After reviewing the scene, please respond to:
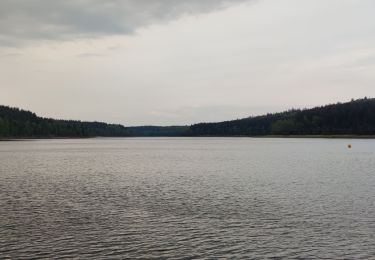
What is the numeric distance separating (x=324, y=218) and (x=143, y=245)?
44.5ft

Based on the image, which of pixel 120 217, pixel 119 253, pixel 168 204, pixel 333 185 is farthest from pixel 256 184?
pixel 119 253

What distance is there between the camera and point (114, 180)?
2176 inches

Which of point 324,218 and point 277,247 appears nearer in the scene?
point 277,247

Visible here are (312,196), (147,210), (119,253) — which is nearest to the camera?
(119,253)

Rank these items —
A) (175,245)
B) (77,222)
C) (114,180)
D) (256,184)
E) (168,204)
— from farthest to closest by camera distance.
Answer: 1. (114,180)
2. (256,184)
3. (168,204)
4. (77,222)
5. (175,245)

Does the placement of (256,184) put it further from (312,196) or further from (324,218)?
(324,218)

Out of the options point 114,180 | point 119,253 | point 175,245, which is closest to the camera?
point 119,253

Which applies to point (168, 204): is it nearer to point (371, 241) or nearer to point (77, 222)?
point (77, 222)

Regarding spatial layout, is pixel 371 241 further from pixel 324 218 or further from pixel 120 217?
pixel 120 217

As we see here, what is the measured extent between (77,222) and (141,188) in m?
17.9

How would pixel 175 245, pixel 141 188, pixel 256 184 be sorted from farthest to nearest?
1. pixel 256 184
2. pixel 141 188
3. pixel 175 245

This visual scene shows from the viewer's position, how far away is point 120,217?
102 ft

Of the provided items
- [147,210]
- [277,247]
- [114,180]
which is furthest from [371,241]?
[114,180]

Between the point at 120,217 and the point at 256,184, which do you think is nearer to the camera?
the point at 120,217
